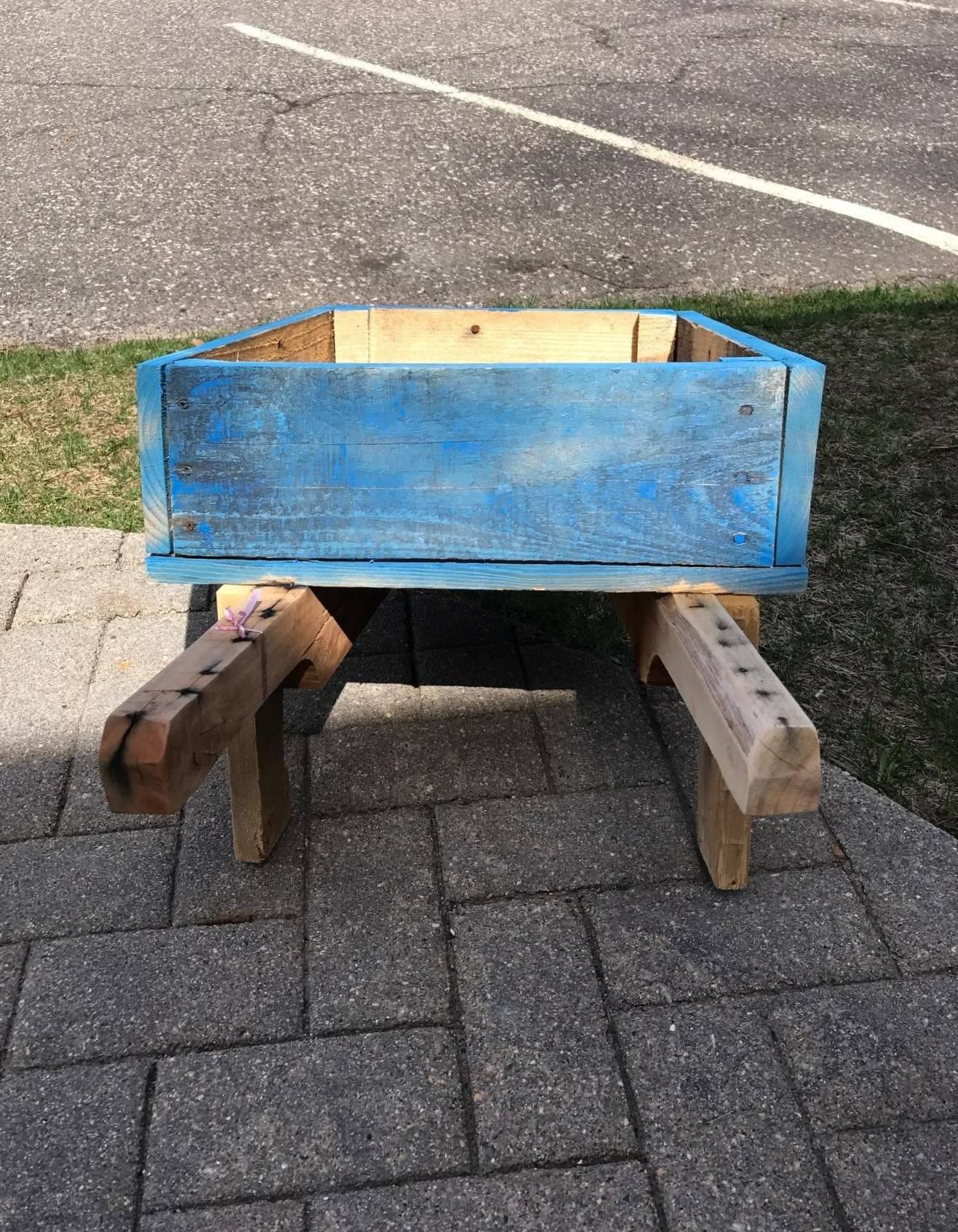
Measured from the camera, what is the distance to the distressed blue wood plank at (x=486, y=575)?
1.82 metres

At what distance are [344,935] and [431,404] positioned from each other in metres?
0.89

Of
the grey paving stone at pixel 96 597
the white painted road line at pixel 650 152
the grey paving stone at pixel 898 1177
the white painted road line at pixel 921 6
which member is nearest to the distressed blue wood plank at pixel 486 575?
the grey paving stone at pixel 898 1177

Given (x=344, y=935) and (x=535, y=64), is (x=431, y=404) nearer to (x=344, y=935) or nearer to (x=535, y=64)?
(x=344, y=935)

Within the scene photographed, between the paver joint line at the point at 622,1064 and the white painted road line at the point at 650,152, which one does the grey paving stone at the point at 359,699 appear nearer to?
the paver joint line at the point at 622,1064

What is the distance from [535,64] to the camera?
7785 millimetres

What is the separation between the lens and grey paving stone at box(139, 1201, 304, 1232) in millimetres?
1453

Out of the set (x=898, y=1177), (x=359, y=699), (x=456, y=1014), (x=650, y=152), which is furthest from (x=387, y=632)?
(x=650, y=152)

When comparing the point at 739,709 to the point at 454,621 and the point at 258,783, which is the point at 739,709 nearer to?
the point at 258,783

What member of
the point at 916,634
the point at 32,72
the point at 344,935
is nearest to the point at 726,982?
the point at 344,935

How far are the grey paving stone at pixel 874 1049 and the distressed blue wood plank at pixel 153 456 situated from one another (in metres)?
1.23

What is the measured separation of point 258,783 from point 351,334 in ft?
3.84

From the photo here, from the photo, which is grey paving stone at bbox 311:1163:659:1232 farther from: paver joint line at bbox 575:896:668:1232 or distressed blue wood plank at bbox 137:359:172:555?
distressed blue wood plank at bbox 137:359:172:555

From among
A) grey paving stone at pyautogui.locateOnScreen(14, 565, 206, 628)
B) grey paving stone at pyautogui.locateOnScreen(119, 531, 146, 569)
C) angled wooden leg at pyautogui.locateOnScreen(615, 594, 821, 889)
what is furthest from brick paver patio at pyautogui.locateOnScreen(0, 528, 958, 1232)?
grey paving stone at pyautogui.locateOnScreen(119, 531, 146, 569)

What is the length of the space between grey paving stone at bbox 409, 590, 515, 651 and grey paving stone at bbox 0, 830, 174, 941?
90cm
